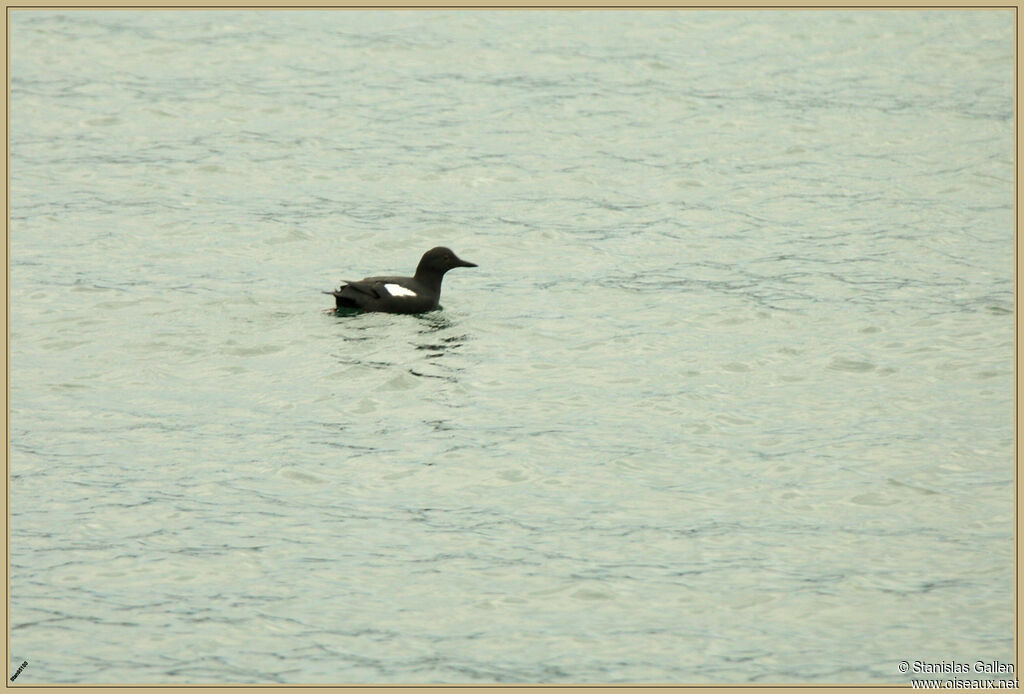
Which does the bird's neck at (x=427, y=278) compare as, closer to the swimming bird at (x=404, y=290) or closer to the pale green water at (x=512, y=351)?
the swimming bird at (x=404, y=290)

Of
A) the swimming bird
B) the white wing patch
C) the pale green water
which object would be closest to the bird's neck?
the swimming bird

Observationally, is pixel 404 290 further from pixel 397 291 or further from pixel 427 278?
pixel 427 278

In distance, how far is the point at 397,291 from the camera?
49.6ft

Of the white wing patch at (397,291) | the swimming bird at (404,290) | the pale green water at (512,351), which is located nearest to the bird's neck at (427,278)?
the swimming bird at (404,290)

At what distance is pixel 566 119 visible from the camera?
22.2m

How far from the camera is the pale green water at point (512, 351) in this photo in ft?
31.7

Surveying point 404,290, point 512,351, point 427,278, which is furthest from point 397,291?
point 512,351

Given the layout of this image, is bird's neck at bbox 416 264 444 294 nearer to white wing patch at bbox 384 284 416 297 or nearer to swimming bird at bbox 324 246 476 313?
swimming bird at bbox 324 246 476 313

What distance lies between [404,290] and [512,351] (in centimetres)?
145

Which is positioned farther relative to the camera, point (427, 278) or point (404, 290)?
point (427, 278)

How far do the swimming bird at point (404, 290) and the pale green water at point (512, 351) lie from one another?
0.41 meters

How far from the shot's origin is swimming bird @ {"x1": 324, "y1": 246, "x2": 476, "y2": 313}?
15.0 metres

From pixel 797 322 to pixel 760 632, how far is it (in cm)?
631

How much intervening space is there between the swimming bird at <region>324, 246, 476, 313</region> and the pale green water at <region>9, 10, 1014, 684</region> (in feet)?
1.35
